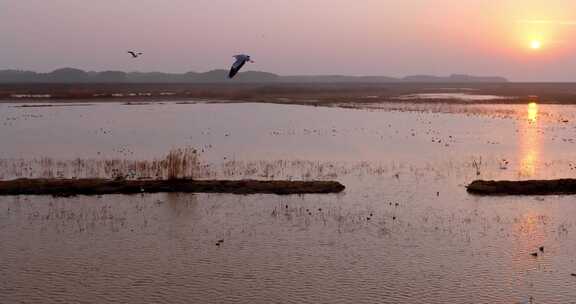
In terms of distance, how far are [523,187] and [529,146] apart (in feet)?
37.1

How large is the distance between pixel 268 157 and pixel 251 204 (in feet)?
28.6

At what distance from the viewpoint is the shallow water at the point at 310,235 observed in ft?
→ 39.8

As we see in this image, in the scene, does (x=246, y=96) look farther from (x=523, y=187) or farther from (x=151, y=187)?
(x=523, y=187)

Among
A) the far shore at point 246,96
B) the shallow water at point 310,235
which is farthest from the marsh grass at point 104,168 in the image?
the far shore at point 246,96

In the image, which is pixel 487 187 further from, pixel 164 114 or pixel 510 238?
pixel 164 114

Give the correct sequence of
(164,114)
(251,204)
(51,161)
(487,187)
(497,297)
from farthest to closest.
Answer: (164,114) < (51,161) < (487,187) < (251,204) < (497,297)

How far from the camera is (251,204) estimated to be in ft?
62.2

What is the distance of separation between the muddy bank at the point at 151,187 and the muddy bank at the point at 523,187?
4.16 meters

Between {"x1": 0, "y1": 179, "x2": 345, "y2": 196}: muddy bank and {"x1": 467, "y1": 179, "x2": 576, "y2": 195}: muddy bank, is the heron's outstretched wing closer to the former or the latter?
{"x1": 0, "y1": 179, "x2": 345, "y2": 196}: muddy bank

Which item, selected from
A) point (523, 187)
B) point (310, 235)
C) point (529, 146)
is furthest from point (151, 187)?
point (529, 146)

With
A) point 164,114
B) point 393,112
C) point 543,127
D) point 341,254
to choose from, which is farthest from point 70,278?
point 393,112

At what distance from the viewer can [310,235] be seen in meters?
15.8

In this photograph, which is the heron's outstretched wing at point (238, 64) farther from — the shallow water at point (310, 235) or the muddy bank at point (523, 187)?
the muddy bank at point (523, 187)

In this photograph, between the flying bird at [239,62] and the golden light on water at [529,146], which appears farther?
the golden light on water at [529,146]
